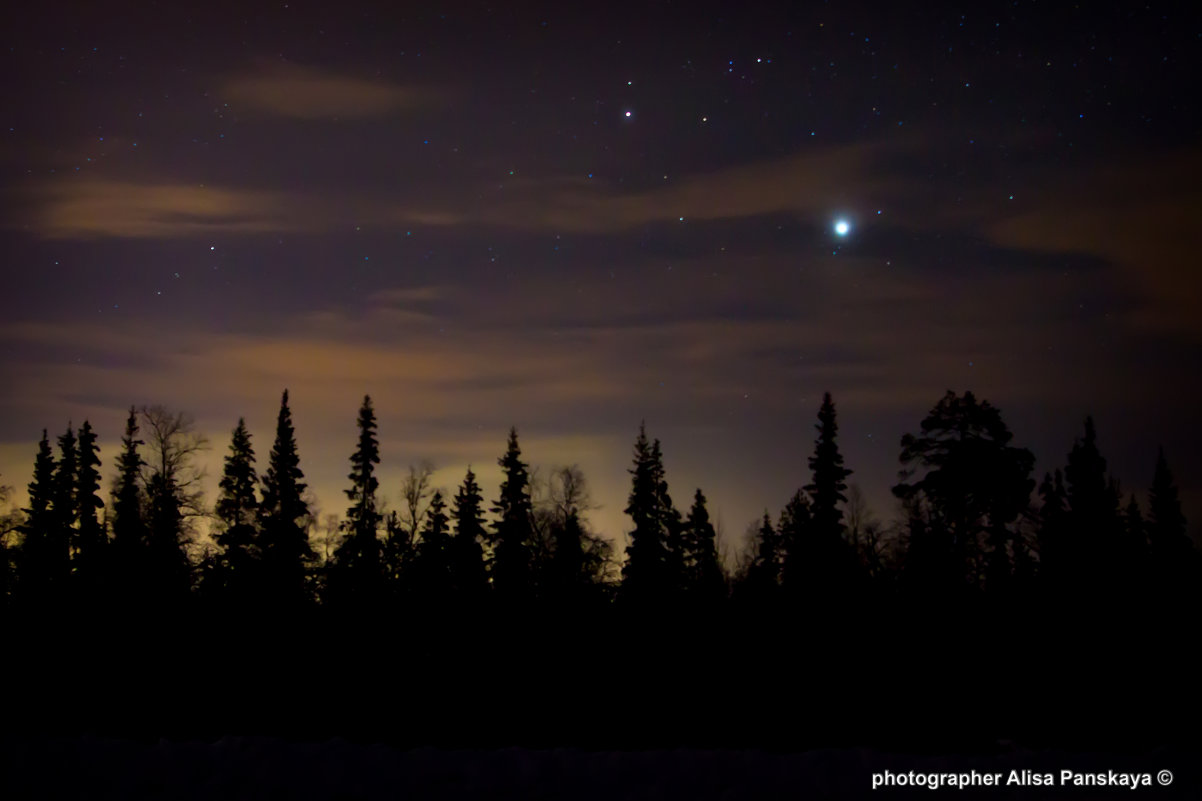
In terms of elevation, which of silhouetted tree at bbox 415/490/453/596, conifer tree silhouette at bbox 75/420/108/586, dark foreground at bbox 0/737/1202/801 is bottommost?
dark foreground at bbox 0/737/1202/801

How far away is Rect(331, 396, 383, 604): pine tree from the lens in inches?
1388

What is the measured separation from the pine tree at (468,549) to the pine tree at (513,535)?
3.59ft

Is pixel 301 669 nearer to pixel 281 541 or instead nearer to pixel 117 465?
pixel 281 541

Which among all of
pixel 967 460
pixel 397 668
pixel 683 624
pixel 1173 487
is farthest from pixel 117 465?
pixel 1173 487

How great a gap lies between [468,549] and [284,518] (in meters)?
14.4

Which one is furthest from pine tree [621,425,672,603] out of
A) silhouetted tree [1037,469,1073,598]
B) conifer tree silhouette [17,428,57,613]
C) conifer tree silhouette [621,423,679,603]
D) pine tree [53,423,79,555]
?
pine tree [53,423,79,555]

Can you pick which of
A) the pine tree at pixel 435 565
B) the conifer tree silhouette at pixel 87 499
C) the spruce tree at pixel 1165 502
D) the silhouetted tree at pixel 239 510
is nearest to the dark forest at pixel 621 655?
the pine tree at pixel 435 565

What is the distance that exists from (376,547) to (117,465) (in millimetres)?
25842

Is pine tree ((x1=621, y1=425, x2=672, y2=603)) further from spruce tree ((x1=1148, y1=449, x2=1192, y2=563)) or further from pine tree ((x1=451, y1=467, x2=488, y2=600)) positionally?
spruce tree ((x1=1148, y1=449, x2=1192, y2=563))

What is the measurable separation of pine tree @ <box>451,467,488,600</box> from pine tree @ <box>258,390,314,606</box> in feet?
22.0

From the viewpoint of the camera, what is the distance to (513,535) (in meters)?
49.9

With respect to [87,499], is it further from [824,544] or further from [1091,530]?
[1091,530]

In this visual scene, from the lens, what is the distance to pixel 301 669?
30375mm

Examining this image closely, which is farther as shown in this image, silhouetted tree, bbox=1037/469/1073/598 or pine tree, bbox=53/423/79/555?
pine tree, bbox=53/423/79/555
